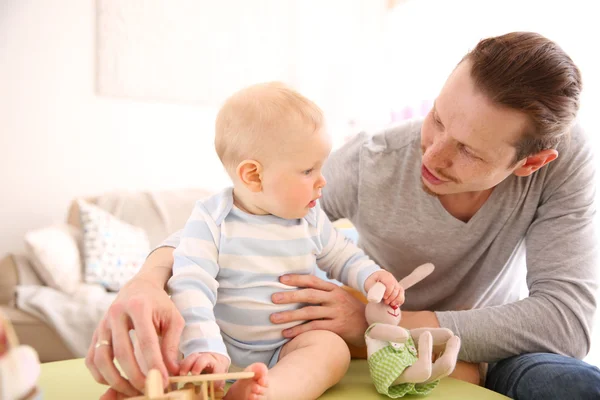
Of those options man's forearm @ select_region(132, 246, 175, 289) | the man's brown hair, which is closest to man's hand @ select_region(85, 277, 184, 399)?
man's forearm @ select_region(132, 246, 175, 289)

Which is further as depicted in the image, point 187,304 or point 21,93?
point 21,93

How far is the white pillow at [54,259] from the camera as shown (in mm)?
2674

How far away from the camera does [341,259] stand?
1204 mm

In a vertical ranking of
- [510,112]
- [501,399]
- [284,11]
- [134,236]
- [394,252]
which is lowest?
[134,236]

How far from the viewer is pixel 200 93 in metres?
4.05

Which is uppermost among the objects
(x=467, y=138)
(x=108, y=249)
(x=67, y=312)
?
(x=467, y=138)

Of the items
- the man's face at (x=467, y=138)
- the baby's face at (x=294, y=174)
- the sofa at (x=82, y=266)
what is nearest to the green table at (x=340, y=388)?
the baby's face at (x=294, y=174)

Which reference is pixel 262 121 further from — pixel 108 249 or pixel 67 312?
pixel 108 249

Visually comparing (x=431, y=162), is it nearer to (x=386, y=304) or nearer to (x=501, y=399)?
(x=386, y=304)

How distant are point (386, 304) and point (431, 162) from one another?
0.38 m

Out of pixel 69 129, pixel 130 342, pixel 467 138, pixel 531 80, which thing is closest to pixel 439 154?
pixel 467 138

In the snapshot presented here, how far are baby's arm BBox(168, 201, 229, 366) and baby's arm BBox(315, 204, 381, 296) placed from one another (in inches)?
10.2

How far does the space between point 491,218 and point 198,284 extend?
2.73ft

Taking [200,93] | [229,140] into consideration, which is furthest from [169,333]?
[200,93]
